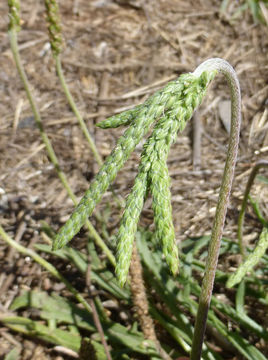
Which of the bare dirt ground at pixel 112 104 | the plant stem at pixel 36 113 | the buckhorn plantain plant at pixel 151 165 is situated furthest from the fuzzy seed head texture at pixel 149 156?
the bare dirt ground at pixel 112 104

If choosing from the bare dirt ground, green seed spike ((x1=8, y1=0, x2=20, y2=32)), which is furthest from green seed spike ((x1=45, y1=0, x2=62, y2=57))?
the bare dirt ground

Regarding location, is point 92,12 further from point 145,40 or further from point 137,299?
point 137,299

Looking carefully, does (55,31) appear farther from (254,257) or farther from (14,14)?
(254,257)

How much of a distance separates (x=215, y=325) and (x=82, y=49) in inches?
108

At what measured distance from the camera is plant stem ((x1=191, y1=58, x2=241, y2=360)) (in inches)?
51.2

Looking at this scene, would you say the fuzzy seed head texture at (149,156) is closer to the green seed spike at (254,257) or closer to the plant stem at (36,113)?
the green seed spike at (254,257)

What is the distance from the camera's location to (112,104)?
3.81 meters

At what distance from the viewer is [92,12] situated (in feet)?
15.0

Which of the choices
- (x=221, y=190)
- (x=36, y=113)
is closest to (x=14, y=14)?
(x=36, y=113)

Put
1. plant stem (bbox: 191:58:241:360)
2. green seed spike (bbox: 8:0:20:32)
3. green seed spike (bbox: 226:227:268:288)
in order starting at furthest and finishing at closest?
1. green seed spike (bbox: 8:0:20:32)
2. green seed spike (bbox: 226:227:268:288)
3. plant stem (bbox: 191:58:241:360)

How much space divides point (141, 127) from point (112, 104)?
8.87 feet

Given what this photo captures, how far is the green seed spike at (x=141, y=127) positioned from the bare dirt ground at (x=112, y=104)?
4.52ft

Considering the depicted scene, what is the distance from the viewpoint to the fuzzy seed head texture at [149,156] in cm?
111

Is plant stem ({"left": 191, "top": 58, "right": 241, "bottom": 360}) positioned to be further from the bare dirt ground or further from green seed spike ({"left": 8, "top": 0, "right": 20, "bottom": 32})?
green seed spike ({"left": 8, "top": 0, "right": 20, "bottom": 32})
